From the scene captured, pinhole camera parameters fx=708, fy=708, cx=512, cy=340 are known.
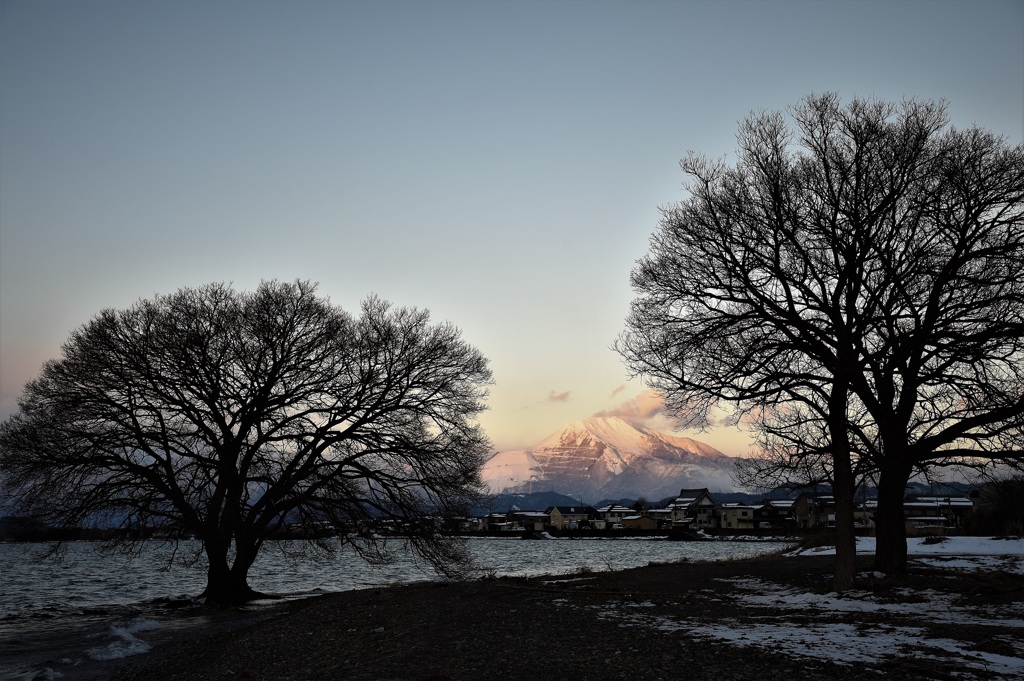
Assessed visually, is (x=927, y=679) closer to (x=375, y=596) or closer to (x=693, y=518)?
(x=375, y=596)

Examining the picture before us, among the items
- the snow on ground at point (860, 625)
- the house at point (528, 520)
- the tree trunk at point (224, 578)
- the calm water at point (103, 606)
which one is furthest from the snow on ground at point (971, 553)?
the house at point (528, 520)

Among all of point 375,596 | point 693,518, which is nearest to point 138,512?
point 375,596

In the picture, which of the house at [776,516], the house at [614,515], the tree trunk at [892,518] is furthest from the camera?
the house at [614,515]

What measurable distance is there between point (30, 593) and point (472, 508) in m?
23.4

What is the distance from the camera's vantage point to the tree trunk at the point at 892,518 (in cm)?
1712

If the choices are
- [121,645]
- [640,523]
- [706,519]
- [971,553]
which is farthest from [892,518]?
[640,523]

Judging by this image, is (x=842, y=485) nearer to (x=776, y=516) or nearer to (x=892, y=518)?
(x=892, y=518)

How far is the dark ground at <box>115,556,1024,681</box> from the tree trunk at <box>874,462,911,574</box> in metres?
0.65

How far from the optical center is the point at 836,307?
54.4 ft

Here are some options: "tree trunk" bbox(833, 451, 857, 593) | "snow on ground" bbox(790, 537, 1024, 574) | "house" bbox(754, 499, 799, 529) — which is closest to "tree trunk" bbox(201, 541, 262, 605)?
"tree trunk" bbox(833, 451, 857, 593)

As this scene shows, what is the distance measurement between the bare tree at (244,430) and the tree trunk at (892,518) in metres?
13.8

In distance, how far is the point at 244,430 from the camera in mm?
25156

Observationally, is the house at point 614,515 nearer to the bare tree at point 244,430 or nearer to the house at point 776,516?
the house at point 776,516

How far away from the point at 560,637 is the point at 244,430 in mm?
17261
